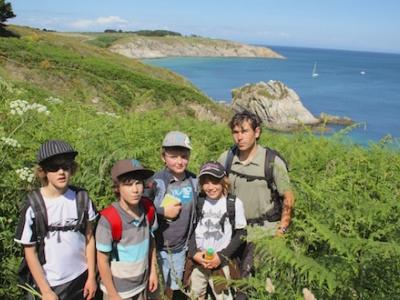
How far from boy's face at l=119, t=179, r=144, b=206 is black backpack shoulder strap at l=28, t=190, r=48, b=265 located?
0.62 metres

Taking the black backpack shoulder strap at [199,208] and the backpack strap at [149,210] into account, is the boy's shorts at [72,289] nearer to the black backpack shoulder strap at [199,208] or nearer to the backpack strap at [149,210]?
the backpack strap at [149,210]

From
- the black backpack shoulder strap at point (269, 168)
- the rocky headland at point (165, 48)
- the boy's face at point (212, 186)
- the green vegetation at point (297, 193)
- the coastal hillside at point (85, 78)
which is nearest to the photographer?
the green vegetation at point (297, 193)

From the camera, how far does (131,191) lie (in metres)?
3.56

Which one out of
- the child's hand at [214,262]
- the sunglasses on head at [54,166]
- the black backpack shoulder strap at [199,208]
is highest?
the sunglasses on head at [54,166]

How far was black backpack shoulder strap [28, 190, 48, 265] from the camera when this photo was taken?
327 centimetres

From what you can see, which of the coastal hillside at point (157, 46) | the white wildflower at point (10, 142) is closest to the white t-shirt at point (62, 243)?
the white wildflower at point (10, 142)

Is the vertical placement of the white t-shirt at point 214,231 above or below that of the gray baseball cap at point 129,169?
below

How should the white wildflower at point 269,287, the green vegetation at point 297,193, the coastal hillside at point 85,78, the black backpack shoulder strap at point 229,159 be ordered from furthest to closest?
the coastal hillside at point 85,78 < the black backpack shoulder strap at point 229,159 < the white wildflower at point 269,287 < the green vegetation at point 297,193

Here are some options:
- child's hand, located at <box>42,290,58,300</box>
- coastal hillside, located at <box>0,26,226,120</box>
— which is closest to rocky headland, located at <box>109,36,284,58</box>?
coastal hillside, located at <box>0,26,226,120</box>

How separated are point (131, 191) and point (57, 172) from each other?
1.95 ft

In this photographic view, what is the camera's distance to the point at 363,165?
6250mm

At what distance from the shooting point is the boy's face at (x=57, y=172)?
3.40 meters

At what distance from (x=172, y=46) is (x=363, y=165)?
17775 centimetres

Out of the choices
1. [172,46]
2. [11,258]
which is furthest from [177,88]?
[172,46]
